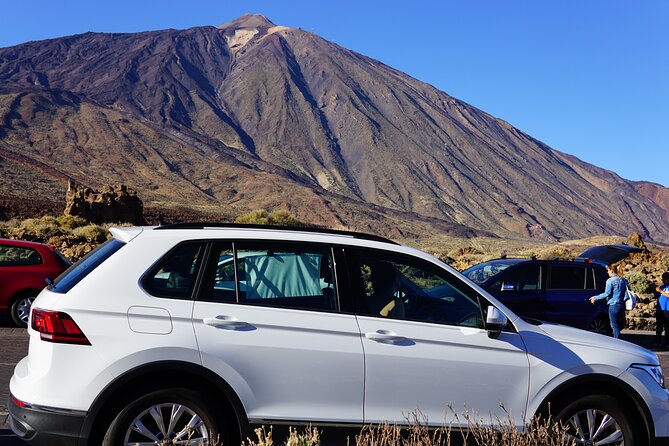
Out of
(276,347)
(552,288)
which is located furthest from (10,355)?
(552,288)

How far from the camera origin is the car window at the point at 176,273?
469cm

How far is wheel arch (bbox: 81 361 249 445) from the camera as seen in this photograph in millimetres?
4379

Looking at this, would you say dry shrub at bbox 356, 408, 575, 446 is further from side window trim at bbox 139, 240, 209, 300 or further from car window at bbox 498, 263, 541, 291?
car window at bbox 498, 263, 541, 291

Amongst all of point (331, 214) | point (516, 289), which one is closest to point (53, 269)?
point (516, 289)

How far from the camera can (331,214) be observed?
321 feet

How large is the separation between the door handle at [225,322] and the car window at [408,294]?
0.77 meters

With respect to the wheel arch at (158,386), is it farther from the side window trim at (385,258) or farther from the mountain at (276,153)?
the mountain at (276,153)

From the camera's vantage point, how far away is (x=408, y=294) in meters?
5.22

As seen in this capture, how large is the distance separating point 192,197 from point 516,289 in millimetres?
80227

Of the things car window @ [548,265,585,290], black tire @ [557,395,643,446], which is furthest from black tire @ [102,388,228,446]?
car window @ [548,265,585,290]

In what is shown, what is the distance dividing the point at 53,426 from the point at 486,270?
1070 centimetres

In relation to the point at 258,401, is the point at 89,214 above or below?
above

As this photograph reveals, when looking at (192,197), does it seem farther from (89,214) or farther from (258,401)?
(258,401)

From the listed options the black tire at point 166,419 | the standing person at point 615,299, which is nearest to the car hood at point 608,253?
the standing person at point 615,299
